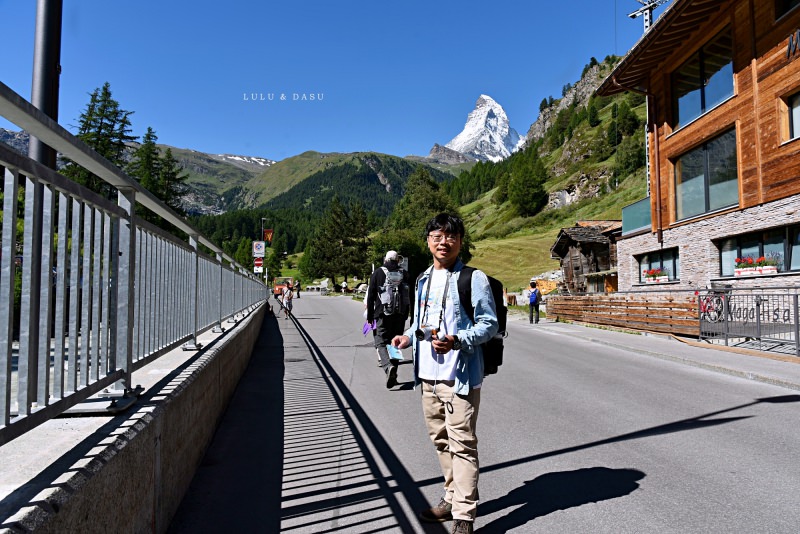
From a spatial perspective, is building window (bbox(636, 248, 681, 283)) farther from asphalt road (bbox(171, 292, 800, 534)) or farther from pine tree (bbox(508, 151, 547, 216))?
pine tree (bbox(508, 151, 547, 216))

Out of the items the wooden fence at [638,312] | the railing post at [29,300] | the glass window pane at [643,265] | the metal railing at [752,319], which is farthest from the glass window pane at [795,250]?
the railing post at [29,300]

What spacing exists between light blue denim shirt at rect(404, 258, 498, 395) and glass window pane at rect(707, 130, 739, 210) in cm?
1833

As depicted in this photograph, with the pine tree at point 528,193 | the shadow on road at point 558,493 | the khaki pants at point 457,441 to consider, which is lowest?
the shadow on road at point 558,493

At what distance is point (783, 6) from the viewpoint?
1652 cm

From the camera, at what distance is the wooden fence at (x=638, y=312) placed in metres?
15.1

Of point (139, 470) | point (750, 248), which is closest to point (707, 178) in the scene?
point (750, 248)

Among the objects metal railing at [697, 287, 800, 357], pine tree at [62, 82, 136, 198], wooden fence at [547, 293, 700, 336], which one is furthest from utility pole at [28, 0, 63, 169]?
pine tree at [62, 82, 136, 198]

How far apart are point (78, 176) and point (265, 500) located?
47027mm

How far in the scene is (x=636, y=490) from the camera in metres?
4.21

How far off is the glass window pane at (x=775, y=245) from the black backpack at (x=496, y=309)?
16560mm

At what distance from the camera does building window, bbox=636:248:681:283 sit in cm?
2255

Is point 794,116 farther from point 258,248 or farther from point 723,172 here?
point 258,248

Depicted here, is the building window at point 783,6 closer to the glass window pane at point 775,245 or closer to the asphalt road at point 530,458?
the glass window pane at point 775,245

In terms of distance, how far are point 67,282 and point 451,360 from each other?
6.97ft
